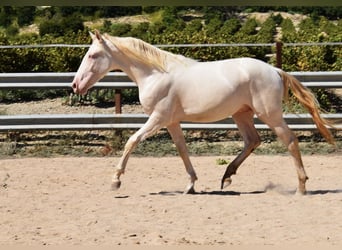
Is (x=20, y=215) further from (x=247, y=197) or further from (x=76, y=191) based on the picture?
(x=247, y=197)

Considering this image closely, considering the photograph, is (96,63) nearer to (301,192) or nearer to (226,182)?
(226,182)

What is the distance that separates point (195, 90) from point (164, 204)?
113 cm

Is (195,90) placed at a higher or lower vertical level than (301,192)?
higher

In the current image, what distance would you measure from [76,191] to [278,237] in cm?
289

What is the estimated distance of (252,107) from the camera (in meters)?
6.63

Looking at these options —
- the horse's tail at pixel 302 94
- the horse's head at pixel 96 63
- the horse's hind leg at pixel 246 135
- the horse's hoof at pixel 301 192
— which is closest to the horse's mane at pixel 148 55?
the horse's head at pixel 96 63

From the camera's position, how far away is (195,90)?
21.8 feet

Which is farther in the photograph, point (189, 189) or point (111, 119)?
point (111, 119)

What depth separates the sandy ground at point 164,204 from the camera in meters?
4.91

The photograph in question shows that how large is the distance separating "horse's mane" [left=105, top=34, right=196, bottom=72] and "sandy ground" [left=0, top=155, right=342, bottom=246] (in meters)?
1.25

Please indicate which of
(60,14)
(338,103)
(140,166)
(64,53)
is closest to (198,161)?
(140,166)

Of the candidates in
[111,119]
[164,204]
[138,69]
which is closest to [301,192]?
[164,204]

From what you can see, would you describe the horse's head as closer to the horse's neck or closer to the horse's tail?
the horse's neck

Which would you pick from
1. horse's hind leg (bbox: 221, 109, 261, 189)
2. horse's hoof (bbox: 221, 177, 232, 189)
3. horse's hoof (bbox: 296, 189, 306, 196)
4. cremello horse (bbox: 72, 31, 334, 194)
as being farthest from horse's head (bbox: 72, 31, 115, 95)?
horse's hoof (bbox: 296, 189, 306, 196)
